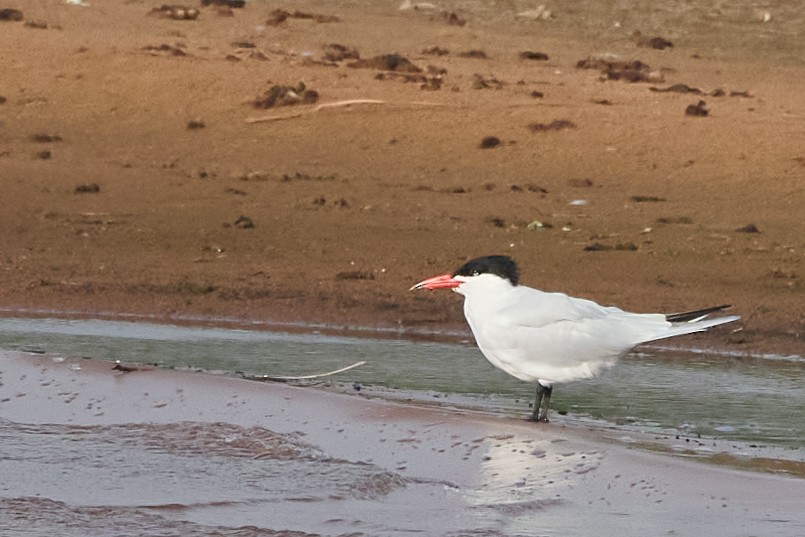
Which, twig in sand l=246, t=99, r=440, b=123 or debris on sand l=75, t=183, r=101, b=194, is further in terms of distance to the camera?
twig in sand l=246, t=99, r=440, b=123

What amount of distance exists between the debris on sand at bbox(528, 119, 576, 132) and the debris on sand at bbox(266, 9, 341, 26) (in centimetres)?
456

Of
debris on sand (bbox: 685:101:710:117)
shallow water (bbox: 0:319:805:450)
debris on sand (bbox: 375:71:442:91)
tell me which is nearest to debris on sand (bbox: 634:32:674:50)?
debris on sand (bbox: 685:101:710:117)

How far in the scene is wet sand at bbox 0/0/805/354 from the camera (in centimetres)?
1104

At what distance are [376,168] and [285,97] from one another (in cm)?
178

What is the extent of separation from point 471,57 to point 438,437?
36.1 ft

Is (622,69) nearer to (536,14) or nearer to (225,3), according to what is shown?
(536,14)

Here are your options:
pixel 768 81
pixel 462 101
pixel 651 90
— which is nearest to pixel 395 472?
pixel 462 101

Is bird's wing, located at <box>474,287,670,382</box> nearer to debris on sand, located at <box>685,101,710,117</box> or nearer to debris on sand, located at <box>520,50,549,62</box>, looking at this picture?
debris on sand, located at <box>685,101,710,117</box>

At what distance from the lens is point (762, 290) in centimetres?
1099

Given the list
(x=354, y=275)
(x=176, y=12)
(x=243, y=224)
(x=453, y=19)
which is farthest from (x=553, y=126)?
(x=176, y=12)

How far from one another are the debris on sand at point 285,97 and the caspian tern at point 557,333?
785 centimetres

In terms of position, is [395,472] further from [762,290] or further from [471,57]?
[471,57]

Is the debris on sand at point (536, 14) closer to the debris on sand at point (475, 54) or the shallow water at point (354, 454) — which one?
the debris on sand at point (475, 54)

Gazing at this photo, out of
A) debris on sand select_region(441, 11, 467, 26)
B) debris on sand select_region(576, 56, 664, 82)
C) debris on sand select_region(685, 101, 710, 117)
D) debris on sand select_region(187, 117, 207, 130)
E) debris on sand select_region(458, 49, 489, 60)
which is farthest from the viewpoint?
debris on sand select_region(441, 11, 467, 26)
